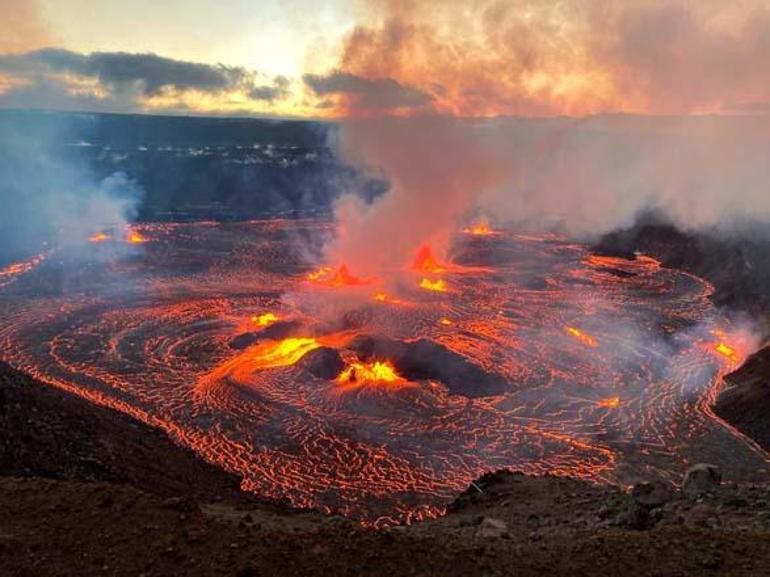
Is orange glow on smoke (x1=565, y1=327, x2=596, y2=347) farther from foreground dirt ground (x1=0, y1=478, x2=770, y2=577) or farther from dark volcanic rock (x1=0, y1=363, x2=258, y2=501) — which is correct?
foreground dirt ground (x1=0, y1=478, x2=770, y2=577)

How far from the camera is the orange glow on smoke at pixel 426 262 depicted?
74750mm

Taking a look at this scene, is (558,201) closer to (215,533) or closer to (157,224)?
(157,224)

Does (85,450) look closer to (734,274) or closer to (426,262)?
(426,262)

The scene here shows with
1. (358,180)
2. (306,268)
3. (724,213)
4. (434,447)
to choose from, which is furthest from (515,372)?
(358,180)

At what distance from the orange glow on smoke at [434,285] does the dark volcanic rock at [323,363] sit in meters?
25.0

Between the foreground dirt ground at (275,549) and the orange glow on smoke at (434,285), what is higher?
the foreground dirt ground at (275,549)

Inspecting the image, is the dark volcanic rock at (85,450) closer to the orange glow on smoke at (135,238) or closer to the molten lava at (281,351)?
the molten lava at (281,351)

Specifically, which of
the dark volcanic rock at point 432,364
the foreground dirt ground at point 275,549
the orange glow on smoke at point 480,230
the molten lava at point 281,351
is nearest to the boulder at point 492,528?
the foreground dirt ground at point 275,549

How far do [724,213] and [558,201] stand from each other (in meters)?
50.2

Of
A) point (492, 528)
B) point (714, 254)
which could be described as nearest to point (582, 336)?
point (492, 528)

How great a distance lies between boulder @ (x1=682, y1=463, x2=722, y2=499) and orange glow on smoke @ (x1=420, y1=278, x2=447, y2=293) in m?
44.7

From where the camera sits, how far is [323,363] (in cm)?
4000

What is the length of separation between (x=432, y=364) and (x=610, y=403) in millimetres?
11280

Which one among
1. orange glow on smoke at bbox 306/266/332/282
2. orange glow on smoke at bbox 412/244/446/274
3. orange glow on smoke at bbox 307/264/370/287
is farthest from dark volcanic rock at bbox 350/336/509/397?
orange glow on smoke at bbox 412/244/446/274
